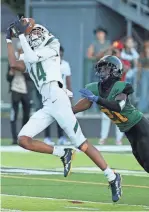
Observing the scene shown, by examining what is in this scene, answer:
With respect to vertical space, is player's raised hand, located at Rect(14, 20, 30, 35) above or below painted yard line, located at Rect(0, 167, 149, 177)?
above

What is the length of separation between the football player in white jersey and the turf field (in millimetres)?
525

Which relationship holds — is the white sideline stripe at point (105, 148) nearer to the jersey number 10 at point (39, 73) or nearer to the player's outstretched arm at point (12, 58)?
the player's outstretched arm at point (12, 58)

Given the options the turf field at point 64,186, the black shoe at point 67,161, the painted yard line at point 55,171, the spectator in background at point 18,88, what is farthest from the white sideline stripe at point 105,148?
the black shoe at point 67,161

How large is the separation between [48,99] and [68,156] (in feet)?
2.41

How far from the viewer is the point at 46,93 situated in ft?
32.9

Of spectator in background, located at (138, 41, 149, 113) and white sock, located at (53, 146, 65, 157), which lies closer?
white sock, located at (53, 146, 65, 157)

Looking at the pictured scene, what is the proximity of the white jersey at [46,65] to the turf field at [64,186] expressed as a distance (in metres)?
1.40

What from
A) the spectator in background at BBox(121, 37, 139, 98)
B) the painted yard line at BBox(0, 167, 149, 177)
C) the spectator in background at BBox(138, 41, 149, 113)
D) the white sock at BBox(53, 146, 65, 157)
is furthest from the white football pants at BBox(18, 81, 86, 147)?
the spectator in background at BBox(138, 41, 149, 113)

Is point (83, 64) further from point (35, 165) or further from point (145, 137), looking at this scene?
point (145, 137)

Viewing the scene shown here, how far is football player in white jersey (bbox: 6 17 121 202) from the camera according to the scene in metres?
9.84

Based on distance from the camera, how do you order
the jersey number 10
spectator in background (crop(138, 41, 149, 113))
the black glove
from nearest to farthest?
the black glove, the jersey number 10, spectator in background (crop(138, 41, 149, 113))

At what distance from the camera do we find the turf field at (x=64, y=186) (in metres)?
9.32

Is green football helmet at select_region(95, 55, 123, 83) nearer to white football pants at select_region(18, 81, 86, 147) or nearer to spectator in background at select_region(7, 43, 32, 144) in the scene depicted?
white football pants at select_region(18, 81, 86, 147)

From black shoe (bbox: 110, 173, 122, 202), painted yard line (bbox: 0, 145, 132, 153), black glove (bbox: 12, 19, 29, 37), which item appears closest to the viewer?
black shoe (bbox: 110, 173, 122, 202)
